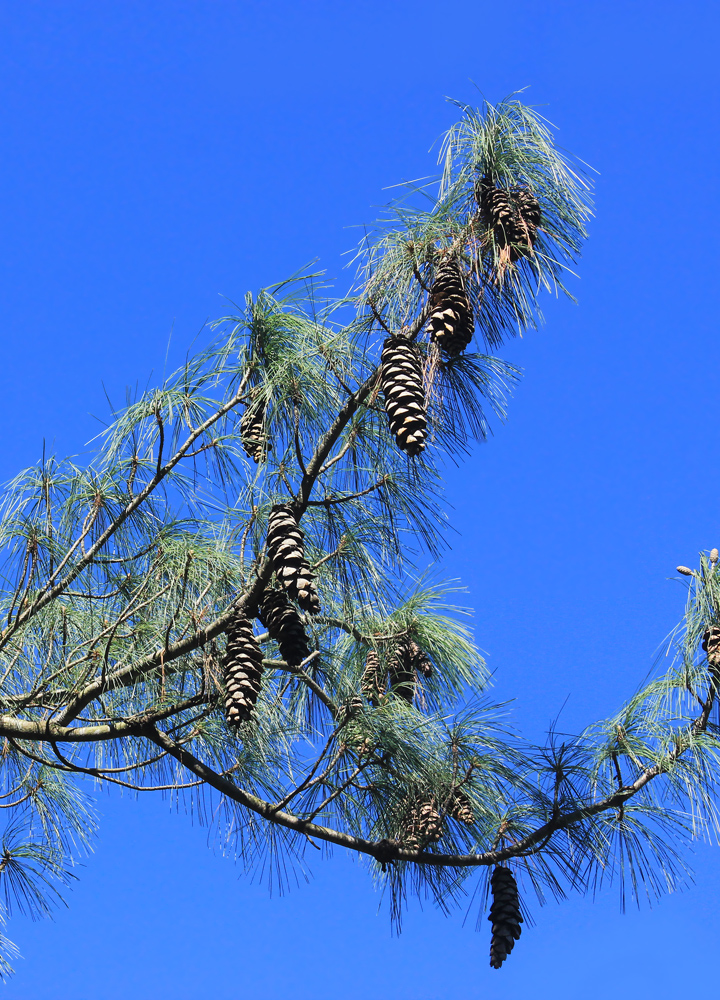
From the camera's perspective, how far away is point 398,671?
403cm

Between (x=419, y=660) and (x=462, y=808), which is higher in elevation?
(x=419, y=660)

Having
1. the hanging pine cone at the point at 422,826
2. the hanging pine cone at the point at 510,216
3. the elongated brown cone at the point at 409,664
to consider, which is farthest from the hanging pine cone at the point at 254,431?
the elongated brown cone at the point at 409,664

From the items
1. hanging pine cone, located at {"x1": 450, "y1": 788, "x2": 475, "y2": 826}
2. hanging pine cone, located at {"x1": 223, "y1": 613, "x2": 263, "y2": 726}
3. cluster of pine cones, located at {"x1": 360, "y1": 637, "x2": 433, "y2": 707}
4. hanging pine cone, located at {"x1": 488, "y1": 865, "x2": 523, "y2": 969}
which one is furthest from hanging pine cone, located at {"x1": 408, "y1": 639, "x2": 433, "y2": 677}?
hanging pine cone, located at {"x1": 223, "y1": 613, "x2": 263, "y2": 726}

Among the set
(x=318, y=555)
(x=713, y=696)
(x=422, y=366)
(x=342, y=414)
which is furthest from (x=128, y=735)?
(x=713, y=696)

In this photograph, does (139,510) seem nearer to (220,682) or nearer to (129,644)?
(129,644)

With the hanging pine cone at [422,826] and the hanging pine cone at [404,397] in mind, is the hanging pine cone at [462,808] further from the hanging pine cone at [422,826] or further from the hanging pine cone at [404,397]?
the hanging pine cone at [404,397]

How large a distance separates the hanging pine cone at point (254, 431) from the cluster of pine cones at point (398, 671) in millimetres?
847

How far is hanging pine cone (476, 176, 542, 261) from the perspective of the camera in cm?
290

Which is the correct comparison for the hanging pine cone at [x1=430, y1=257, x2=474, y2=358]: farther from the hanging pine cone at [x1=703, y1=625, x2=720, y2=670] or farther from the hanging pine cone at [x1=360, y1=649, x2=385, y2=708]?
the hanging pine cone at [x1=360, y1=649, x2=385, y2=708]

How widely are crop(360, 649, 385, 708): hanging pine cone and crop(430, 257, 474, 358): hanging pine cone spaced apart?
46.9 inches

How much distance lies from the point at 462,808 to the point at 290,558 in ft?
3.16

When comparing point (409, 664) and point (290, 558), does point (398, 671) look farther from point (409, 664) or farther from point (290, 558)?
point (290, 558)

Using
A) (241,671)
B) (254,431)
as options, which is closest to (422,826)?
(241,671)

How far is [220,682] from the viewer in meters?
2.91
